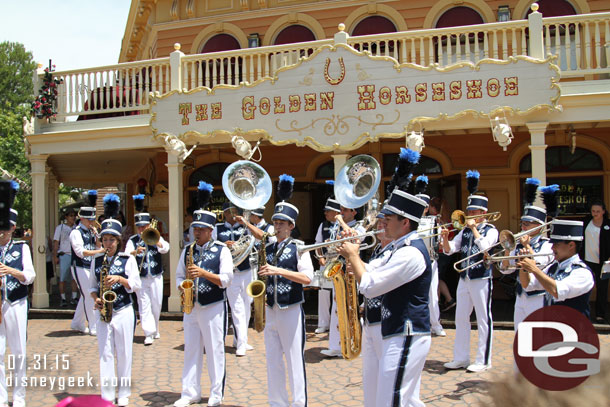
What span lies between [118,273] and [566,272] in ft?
14.5

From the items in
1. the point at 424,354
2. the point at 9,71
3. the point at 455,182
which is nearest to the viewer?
the point at 424,354

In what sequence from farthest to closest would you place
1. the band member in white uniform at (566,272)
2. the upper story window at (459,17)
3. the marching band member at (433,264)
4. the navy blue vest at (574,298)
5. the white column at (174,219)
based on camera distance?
the upper story window at (459,17)
the white column at (174,219)
the marching band member at (433,264)
the navy blue vest at (574,298)
the band member in white uniform at (566,272)

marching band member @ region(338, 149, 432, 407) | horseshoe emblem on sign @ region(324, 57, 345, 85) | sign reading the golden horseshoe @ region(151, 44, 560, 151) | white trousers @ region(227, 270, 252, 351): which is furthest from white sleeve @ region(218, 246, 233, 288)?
horseshoe emblem on sign @ region(324, 57, 345, 85)

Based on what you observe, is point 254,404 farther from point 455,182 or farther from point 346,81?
point 455,182

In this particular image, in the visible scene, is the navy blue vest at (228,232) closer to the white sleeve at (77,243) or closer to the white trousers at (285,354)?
the white sleeve at (77,243)

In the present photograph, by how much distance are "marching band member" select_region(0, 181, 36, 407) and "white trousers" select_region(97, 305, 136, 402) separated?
33.6 inches

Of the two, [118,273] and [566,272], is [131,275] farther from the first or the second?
[566,272]

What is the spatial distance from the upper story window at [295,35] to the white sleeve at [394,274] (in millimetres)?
11319

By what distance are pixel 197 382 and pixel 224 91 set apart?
249 inches

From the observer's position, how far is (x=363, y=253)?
890 centimetres

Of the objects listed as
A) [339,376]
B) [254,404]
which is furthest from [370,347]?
[339,376]

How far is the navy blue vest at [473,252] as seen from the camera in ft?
22.4

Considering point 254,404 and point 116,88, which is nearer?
point 254,404

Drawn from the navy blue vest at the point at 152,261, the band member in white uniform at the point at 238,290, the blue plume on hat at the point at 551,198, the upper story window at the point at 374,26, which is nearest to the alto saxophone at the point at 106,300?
the band member in white uniform at the point at 238,290
